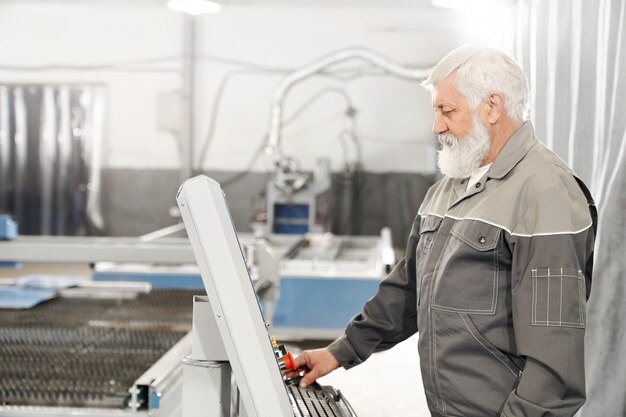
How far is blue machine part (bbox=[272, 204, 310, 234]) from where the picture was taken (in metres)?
6.78

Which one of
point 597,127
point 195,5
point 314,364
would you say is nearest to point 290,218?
point 195,5

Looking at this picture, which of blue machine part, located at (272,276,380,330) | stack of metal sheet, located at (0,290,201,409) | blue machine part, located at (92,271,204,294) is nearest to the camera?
stack of metal sheet, located at (0,290,201,409)

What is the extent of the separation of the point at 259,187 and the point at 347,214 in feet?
3.18

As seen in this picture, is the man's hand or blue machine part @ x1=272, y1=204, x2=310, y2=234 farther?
blue machine part @ x1=272, y1=204, x2=310, y2=234

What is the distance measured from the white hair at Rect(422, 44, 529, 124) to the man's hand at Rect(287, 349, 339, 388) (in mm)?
671

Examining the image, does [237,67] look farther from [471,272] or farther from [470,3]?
[471,272]

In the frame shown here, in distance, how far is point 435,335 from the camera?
1.57m

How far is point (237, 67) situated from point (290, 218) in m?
2.13

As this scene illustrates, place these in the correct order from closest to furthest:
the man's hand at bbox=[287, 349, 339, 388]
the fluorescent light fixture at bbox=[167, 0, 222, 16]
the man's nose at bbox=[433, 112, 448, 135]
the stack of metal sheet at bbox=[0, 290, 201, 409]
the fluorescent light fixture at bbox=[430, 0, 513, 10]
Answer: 1. the man's nose at bbox=[433, 112, 448, 135]
2. the man's hand at bbox=[287, 349, 339, 388]
3. the stack of metal sheet at bbox=[0, 290, 201, 409]
4. the fluorescent light fixture at bbox=[430, 0, 513, 10]
5. the fluorescent light fixture at bbox=[167, 0, 222, 16]

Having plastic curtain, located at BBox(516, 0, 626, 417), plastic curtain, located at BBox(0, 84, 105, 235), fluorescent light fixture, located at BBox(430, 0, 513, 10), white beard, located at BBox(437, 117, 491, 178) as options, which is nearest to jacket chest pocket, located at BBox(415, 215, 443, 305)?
white beard, located at BBox(437, 117, 491, 178)

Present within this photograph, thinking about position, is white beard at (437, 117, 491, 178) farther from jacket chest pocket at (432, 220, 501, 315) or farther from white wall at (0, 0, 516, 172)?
white wall at (0, 0, 516, 172)

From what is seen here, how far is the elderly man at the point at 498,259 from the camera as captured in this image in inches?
54.5

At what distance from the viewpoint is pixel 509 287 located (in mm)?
1507

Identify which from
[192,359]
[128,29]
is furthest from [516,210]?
[128,29]
